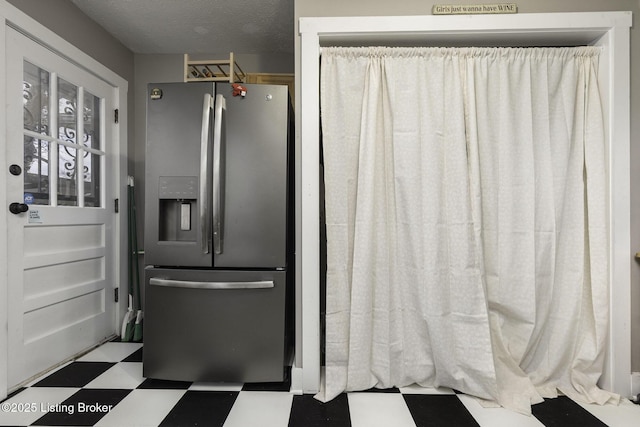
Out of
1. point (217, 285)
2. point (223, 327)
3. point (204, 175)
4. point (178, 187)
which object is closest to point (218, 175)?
point (204, 175)

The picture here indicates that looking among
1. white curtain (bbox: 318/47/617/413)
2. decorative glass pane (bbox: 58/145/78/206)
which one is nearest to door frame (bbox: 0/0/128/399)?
decorative glass pane (bbox: 58/145/78/206)

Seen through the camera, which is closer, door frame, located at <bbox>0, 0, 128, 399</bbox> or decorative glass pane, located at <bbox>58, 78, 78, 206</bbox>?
door frame, located at <bbox>0, 0, 128, 399</bbox>

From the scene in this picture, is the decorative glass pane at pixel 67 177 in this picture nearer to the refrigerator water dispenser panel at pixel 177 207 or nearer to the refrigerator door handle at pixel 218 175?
the refrigerator water dispenser panel at pixel 177 207

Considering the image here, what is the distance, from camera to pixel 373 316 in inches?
66.9

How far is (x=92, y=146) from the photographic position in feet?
7.36

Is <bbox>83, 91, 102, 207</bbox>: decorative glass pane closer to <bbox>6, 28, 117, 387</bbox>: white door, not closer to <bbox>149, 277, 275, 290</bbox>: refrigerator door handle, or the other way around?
<bbox>6, 28, 117, 387</bbox>: white door

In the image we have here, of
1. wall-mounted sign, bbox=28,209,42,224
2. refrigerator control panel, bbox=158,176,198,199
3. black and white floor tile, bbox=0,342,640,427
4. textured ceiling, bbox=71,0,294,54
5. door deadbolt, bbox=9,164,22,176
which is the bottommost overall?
black and white floor tile, bbox=0,342,640,427

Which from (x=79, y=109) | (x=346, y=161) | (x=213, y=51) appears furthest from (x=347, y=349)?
(x=213, y=51)

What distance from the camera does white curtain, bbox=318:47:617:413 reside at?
5.44 ft

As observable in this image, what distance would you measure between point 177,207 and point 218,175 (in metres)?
0.35

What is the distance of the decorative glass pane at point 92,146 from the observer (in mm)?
2177

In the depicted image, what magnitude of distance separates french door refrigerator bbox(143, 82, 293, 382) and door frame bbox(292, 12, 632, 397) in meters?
0.13

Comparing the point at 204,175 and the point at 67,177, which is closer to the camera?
the point at 204,175

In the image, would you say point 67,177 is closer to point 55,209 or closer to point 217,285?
point 55,209
